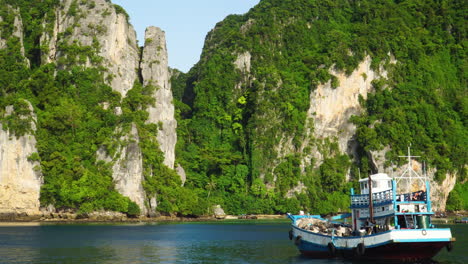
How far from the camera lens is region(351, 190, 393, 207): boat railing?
40.7m

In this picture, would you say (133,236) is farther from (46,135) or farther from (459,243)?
(46,135)

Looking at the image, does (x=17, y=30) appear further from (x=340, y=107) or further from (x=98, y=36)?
(x=340, y=107)

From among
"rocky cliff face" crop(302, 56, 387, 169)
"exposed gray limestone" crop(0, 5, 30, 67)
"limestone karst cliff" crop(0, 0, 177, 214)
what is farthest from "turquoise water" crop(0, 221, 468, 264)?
"rocky cliff face" crop(302, 56, 387, 169)

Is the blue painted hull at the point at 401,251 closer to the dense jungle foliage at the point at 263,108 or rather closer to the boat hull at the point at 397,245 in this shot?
the boat hull at the point at 397,245

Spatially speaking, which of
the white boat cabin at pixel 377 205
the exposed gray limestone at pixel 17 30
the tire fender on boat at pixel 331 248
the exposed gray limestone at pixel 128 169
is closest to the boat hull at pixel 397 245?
the tire fender on boat at pixel 331 248

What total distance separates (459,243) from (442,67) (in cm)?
8774

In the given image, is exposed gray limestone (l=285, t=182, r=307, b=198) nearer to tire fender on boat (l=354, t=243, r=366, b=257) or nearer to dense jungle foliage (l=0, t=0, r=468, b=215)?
dense jungle foliage (l=0, t=0, r=468, b=215)

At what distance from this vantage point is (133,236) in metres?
61.2

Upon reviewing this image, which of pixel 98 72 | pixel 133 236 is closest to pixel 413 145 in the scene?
pixel 98 72

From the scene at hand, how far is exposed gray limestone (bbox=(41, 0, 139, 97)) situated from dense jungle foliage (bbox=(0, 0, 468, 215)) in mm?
1692

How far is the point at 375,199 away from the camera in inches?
1658

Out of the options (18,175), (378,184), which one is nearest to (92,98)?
(18,175)

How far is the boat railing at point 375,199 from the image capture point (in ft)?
133

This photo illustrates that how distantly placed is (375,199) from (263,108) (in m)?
82.1
